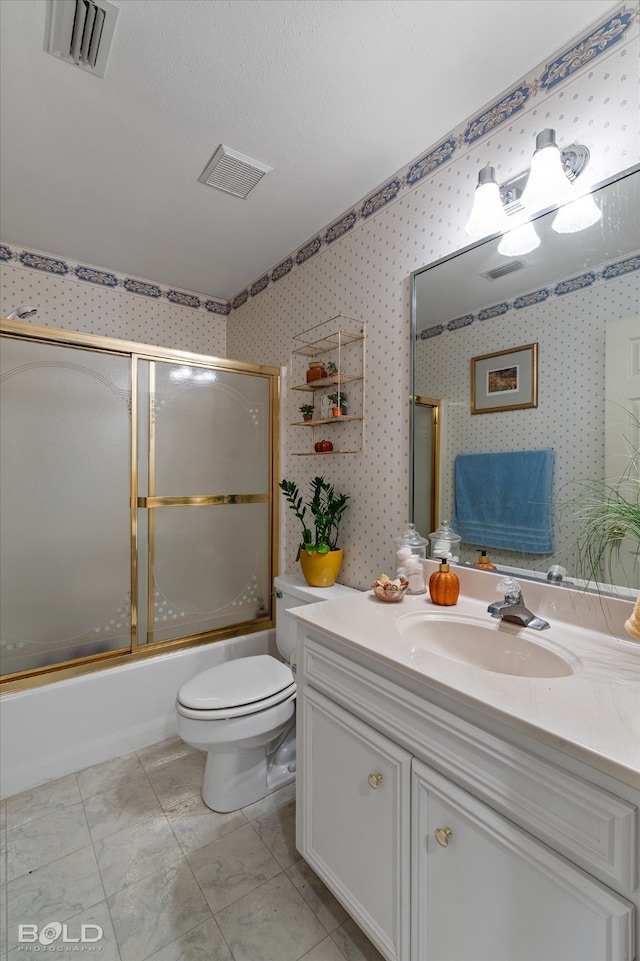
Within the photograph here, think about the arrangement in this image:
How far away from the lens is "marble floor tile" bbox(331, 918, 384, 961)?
1.10m

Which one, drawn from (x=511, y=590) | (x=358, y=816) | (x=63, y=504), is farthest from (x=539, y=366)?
(x=63, y=504)

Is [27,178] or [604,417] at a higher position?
[27,178]

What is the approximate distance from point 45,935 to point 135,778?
61 cm

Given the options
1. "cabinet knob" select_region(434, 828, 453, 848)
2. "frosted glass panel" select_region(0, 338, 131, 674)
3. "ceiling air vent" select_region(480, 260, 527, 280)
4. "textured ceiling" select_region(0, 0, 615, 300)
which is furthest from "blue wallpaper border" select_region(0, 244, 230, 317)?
"cabinet knob" select_region(434, 828, 453, 848)

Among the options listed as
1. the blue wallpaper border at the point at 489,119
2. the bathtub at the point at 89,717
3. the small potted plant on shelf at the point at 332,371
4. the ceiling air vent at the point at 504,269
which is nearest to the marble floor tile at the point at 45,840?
the bathtub at the point at 89,717

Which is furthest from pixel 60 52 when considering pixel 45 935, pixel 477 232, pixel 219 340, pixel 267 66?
pixel 45 935

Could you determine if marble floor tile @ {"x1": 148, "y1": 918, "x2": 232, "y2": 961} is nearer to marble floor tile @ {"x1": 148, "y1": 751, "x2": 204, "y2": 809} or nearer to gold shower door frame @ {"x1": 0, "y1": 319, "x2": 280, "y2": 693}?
marble floor tile @ {"x1": 148, "y1": 751, "x2": 204, "y2": 809}

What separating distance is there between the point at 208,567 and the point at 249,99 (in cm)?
189

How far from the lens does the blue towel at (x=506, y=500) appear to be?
124 centimetres

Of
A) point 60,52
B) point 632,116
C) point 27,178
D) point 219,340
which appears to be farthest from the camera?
point 219,340

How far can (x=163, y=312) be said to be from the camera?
2.69 m

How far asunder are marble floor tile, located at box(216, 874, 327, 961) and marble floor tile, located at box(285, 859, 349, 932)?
2 centimetres

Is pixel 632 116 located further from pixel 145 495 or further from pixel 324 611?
pixel 145 495

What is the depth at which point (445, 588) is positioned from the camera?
1.32 m
